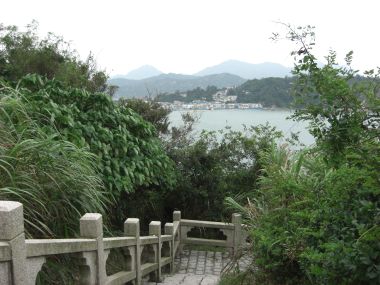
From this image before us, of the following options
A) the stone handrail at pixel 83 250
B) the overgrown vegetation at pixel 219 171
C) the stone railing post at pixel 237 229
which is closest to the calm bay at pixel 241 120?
the overgrown vegetation at pixel 219 171

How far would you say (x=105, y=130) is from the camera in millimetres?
5285

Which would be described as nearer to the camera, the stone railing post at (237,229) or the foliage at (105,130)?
the foliage at (105,130)

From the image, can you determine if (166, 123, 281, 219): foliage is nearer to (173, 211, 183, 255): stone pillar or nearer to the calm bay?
the calm bay

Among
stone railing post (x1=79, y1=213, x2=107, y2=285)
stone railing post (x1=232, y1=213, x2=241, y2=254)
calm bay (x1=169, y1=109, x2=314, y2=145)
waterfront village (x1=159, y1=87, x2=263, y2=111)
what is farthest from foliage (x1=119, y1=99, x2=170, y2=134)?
stone railing post (x1=79, y1=213, x2=107, y2=285)

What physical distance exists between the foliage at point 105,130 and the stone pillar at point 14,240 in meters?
2.60

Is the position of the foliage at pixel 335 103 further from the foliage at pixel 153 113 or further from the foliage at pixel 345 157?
the foliage at pixel 153 113

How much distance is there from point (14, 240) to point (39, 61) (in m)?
7.76

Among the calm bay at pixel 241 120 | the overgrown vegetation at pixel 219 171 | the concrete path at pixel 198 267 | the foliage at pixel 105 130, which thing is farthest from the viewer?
the calm bay at pixel 241 120

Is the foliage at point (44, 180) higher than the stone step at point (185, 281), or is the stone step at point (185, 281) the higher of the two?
the foliage at point (44, 180)

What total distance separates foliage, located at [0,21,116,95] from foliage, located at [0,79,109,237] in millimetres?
4633

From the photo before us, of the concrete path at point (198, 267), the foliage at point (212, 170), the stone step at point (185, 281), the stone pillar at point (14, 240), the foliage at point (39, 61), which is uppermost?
the foliage at point (39, 61)

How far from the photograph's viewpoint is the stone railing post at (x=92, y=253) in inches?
115

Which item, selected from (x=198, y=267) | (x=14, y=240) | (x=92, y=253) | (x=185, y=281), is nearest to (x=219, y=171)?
(x=198, y=267)

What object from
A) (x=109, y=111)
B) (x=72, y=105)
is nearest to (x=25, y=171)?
(x=72, y=105)
